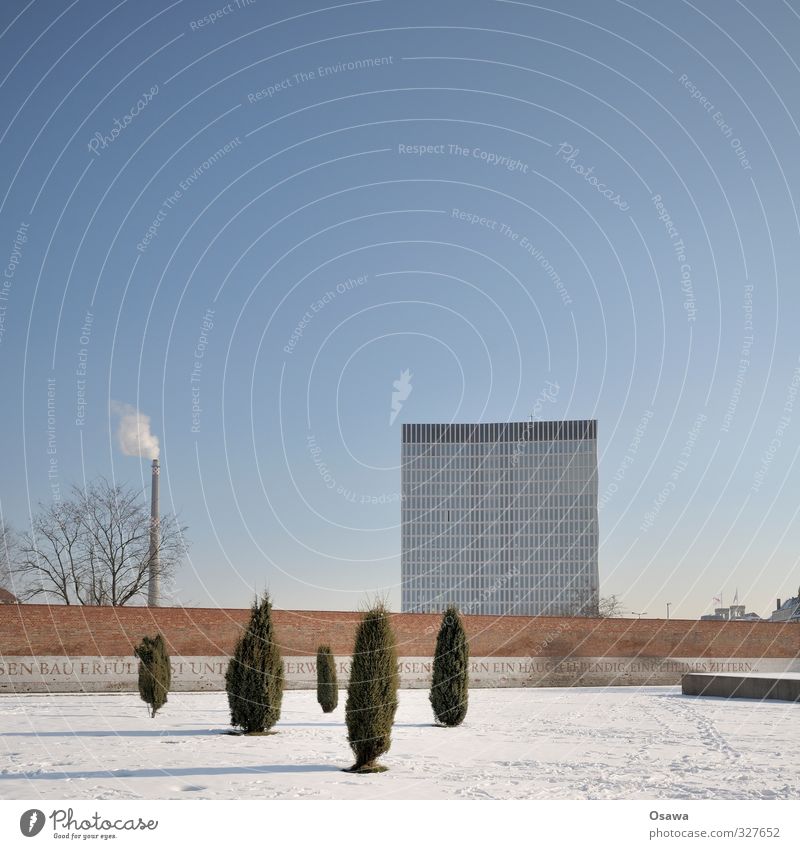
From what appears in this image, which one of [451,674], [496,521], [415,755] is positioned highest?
[496,521]

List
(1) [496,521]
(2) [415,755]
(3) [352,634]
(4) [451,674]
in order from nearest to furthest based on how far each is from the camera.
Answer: (2) [415,755], (4) [451,674], (3) [352,634], (1) [496,521]

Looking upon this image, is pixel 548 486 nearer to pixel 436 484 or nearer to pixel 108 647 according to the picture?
pixel 436 484

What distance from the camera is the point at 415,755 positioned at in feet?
42.0

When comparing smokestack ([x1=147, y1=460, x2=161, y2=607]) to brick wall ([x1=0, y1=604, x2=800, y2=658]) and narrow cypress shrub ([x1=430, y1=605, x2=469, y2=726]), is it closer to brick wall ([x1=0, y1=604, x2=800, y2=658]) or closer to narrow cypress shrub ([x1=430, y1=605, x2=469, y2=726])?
brick wall ([x1=0, y1=604, x2=800, y2=658])

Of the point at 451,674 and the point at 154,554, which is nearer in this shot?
the point at 451,674

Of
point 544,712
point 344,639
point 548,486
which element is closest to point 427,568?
point 548,486

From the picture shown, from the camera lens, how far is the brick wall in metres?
28.5

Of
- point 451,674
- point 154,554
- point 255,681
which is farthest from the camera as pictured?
point 154,554

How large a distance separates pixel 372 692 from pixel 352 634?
21996 mm

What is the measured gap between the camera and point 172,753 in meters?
12.3

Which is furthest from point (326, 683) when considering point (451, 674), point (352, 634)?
point (352, 634)

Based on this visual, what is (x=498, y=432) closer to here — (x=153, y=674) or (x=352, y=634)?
(x=352, y=634)

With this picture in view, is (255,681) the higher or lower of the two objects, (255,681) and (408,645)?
the higher
